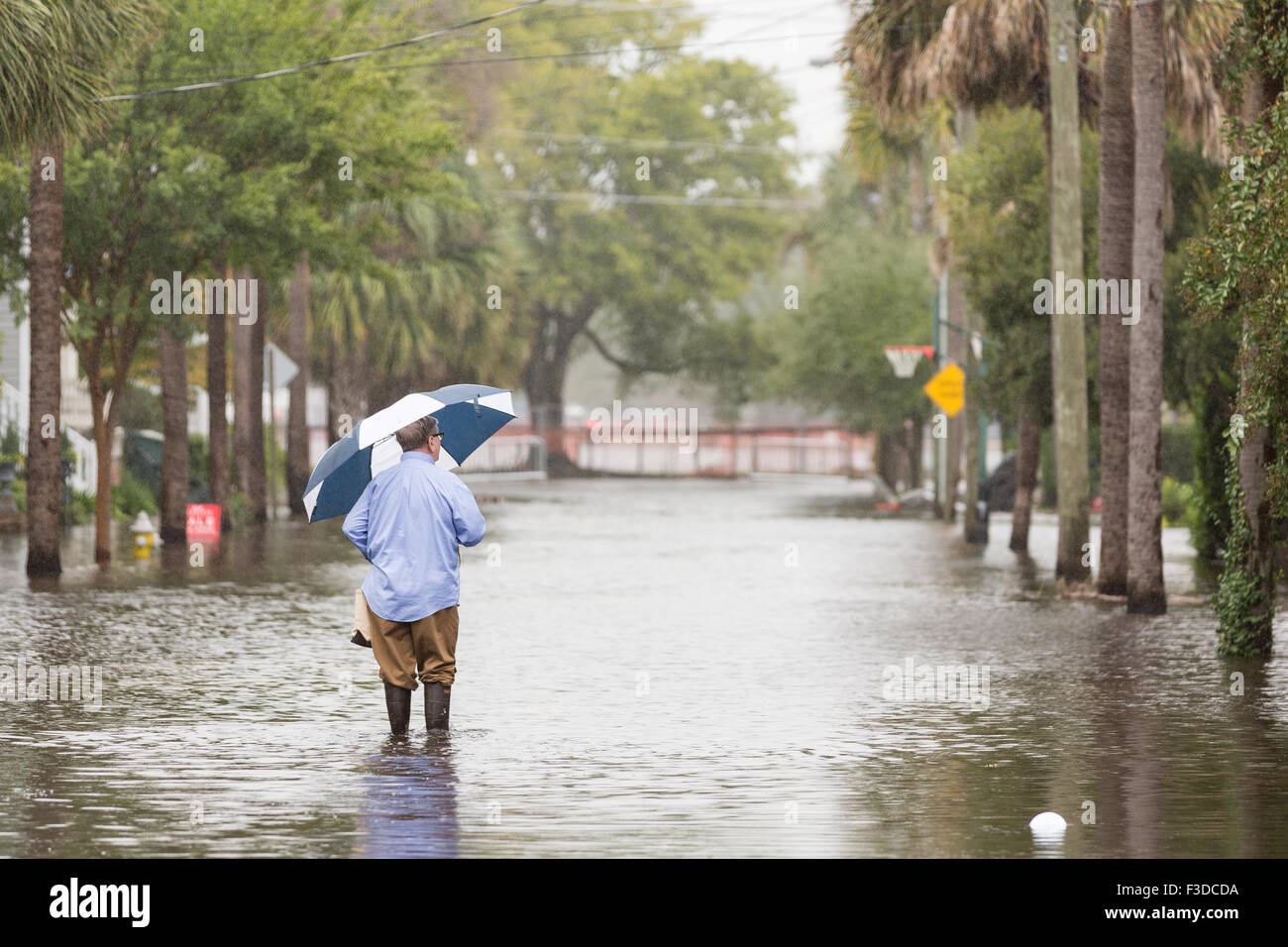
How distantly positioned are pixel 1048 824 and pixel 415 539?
13.4 ft

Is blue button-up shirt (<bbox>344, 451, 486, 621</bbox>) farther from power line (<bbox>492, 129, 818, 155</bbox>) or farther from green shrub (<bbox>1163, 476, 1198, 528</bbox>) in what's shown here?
power line (<bbox>492, 129, 818, 155</bbox>)

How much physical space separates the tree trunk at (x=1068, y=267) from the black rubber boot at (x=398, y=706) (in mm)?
11815

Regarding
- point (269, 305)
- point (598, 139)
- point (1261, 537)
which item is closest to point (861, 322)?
point (269, 305)

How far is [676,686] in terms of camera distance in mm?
14359

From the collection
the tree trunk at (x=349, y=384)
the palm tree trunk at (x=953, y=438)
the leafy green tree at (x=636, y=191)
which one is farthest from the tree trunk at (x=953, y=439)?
the leafy green tree at (x=636, y=191)

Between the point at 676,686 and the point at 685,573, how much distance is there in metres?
10.8

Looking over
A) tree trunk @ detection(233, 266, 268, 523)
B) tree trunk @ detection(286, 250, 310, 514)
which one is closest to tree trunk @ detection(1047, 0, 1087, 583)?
tree trunk @ detection(233, 266, 268, 523)

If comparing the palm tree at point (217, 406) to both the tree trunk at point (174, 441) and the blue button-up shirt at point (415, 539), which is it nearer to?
the tree trunk at point (174, 441)

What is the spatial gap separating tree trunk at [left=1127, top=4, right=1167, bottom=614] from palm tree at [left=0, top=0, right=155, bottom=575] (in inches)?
352

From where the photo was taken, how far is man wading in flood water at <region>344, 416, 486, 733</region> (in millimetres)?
11617

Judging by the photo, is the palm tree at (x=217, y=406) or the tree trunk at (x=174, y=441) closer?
the tree trunk at (x=174, y=441)

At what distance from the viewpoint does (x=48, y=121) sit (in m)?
18.1

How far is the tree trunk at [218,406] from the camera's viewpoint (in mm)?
32344
